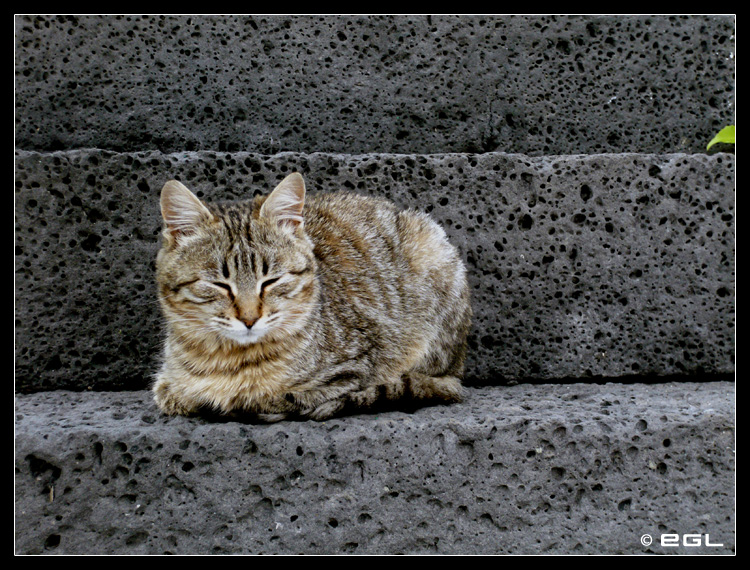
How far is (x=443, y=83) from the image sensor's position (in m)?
3.52

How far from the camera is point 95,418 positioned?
247cm

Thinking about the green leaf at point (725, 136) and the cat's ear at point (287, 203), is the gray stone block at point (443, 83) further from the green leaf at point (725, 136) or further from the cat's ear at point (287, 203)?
the cat's ear at point (287, 203)

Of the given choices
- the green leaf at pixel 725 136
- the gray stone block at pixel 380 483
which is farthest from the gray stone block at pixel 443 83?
the gray stone block at pixel 380 483

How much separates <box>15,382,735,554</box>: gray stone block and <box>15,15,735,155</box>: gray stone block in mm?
1663

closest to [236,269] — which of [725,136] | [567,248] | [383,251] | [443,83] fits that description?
[383,251]

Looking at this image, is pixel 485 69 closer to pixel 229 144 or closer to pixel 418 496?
pixel 229 144

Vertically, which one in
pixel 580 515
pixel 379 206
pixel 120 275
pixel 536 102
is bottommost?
pixel 580 515

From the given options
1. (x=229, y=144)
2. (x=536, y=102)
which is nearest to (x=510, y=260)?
(x=536, y=102)

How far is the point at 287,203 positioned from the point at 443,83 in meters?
1.52

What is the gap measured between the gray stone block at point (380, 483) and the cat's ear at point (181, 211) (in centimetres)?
75

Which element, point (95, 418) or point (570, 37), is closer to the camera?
point (95, 418)

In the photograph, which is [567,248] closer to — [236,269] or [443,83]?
[443,83]

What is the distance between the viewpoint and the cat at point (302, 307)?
231cm

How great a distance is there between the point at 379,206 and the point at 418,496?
4.35 ft
